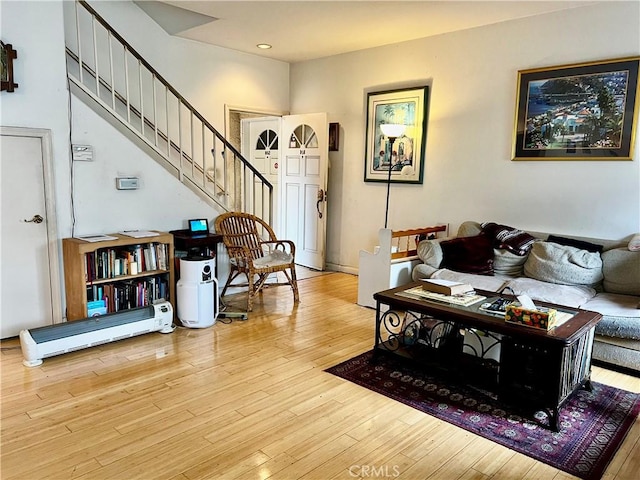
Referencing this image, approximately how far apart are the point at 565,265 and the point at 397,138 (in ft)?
7.66

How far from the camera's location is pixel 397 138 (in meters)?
5.25

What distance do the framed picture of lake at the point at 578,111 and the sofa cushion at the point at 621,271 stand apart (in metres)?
0.80

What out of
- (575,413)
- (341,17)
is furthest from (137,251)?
(575,413)

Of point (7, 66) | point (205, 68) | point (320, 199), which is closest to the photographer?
point (7, 66)

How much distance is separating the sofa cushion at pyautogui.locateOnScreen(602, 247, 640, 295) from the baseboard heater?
11.6 ft

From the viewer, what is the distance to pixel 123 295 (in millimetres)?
3812

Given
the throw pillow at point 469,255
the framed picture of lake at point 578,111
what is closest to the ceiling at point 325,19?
the framed picture of lake at point 578,111

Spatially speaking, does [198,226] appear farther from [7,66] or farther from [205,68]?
[205,68]

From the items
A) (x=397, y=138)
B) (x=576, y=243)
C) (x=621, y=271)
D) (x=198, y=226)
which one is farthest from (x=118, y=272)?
(x=621, y=271)

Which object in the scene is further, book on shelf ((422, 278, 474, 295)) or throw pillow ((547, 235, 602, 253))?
throw pillow ((547, 235, 602, 253))

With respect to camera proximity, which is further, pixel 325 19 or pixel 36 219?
pixel 325 19

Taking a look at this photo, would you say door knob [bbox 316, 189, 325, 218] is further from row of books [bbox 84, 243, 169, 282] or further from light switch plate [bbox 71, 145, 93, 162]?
light switch plate [bbox 71, 145, 93, 162]

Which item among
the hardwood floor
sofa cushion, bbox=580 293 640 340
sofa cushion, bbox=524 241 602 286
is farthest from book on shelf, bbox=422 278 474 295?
sofa cushion, bbox=524 241 602 286

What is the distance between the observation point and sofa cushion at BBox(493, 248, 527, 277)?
13.4 feet
